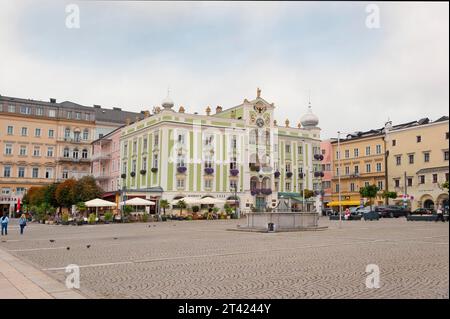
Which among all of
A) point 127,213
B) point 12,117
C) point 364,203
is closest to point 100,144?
point 12,117

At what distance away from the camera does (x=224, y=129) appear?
6100 cm

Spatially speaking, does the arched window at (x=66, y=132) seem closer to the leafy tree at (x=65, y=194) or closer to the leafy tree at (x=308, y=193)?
the leafy tree at (x=65, y=194)

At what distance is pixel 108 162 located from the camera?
7400 cm

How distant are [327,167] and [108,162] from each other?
36442mm

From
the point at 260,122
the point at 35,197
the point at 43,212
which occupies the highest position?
the point at 260,122

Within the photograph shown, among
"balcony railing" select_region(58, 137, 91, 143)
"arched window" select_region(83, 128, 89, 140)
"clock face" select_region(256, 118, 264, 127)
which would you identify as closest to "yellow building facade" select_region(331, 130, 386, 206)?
"clock face" select_region(256, 118, 264, 127)

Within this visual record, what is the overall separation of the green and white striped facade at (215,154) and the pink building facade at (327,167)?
10.0ft

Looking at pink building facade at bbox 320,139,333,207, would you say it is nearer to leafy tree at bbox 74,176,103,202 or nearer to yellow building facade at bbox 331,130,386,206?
yellow building facade at bbox 331,130,386,206

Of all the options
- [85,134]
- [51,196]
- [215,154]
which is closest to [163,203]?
[215,154]

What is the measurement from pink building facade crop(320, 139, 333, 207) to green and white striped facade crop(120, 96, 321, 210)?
3060mm

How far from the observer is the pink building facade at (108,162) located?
69.8 meters

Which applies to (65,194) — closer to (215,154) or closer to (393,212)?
(215,154)
